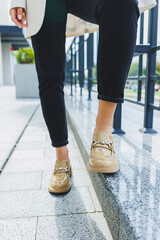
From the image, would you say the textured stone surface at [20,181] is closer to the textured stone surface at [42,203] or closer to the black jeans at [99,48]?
the textured stone surface at [42,203]

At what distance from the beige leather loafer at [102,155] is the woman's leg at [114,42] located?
0.12 meters

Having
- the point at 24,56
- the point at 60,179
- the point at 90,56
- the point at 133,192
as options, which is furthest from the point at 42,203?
the point at 24,56

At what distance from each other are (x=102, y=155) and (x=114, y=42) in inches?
14.5

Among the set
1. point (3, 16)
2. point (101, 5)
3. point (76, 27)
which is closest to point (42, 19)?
point (101, 5)

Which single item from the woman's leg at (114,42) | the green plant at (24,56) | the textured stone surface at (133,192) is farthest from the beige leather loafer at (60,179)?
the green plant at (24,56)

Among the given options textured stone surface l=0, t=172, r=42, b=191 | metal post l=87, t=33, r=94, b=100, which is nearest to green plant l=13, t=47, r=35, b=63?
metal post l=87, t=33, r=94, b=100

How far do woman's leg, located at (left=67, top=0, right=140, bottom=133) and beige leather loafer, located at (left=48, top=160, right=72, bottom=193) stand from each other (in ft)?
1.19

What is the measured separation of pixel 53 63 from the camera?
874mm

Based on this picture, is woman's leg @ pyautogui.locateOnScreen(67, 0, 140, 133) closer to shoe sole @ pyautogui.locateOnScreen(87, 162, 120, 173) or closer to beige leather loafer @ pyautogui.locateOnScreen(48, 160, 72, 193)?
shoe sole @ pyautogui.locateOnScreen(87, 162, 120, 173)

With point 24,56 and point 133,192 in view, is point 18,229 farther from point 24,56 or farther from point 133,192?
point 24,56

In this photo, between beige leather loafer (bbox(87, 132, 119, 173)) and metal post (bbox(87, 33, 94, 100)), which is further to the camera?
metal post (bbox(87, 33, 94, 100))

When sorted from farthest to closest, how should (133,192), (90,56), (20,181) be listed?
(90,56)
(20,181)
(133,192)

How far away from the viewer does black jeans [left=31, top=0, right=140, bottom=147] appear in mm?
739

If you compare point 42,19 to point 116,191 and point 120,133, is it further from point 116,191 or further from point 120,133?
point 120,133
